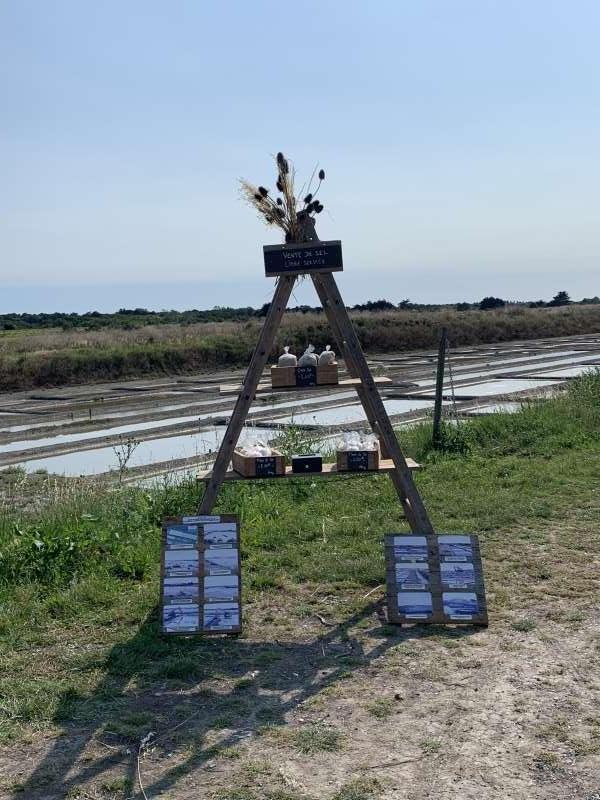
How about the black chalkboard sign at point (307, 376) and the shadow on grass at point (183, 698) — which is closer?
the shadow on grass at point (183, 698)

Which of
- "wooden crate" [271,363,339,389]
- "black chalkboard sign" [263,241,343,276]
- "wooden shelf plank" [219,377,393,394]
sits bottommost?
"wooden shelf plank" [219,377,393,394]

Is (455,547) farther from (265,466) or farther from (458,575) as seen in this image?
(265,466)

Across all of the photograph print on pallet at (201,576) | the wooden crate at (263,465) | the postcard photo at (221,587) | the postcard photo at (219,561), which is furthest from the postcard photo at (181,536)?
the wooden crate at (263,465)

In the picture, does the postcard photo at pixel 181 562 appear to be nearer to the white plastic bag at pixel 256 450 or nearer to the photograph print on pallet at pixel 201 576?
the photograph print on pallet at pixel 201 576

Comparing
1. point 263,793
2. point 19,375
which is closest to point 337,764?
point 263,793

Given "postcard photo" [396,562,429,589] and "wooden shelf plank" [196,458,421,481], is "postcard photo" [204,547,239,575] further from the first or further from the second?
"postcard photo" [396,562,429,589]

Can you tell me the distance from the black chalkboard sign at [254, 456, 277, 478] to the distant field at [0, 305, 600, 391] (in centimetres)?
2300

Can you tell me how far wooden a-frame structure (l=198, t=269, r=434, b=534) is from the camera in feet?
17.7

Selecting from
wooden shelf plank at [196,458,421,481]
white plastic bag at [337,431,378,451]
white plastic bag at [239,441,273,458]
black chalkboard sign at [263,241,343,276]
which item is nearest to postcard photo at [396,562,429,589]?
wooden shelf plank at [196,458,421,481]

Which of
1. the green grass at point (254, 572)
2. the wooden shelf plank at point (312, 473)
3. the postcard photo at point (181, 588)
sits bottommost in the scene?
the green grass at point (254, 572)

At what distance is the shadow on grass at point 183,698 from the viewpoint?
3.65 meters

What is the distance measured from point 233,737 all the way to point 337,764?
51cm

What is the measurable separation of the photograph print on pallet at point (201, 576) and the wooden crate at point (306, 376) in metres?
0.83

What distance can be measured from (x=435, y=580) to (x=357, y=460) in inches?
31.9
